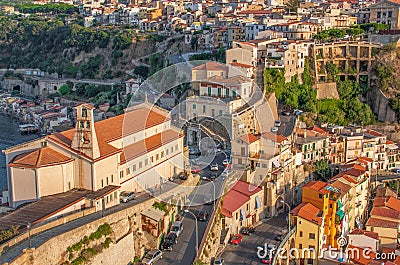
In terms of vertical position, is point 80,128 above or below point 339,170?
above

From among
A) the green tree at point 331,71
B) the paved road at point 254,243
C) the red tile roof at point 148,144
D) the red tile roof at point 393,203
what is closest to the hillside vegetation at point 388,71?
the green tree at point 331,71

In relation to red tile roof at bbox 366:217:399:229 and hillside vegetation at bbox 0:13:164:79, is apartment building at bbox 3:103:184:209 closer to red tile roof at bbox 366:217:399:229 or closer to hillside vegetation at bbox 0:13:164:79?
red tile roof at bbox 366:217:399:229

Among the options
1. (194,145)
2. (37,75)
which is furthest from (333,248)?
(37,75)

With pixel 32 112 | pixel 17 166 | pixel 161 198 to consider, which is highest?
pixel 17 166

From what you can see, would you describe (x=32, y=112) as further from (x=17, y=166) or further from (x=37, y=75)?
(x=17, y=166)

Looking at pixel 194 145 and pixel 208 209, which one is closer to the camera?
pixel 208 209

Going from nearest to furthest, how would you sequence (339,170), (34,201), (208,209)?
(34,201)
(208,209)
(339,170)

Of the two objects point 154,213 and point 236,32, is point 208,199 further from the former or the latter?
point 236,32
